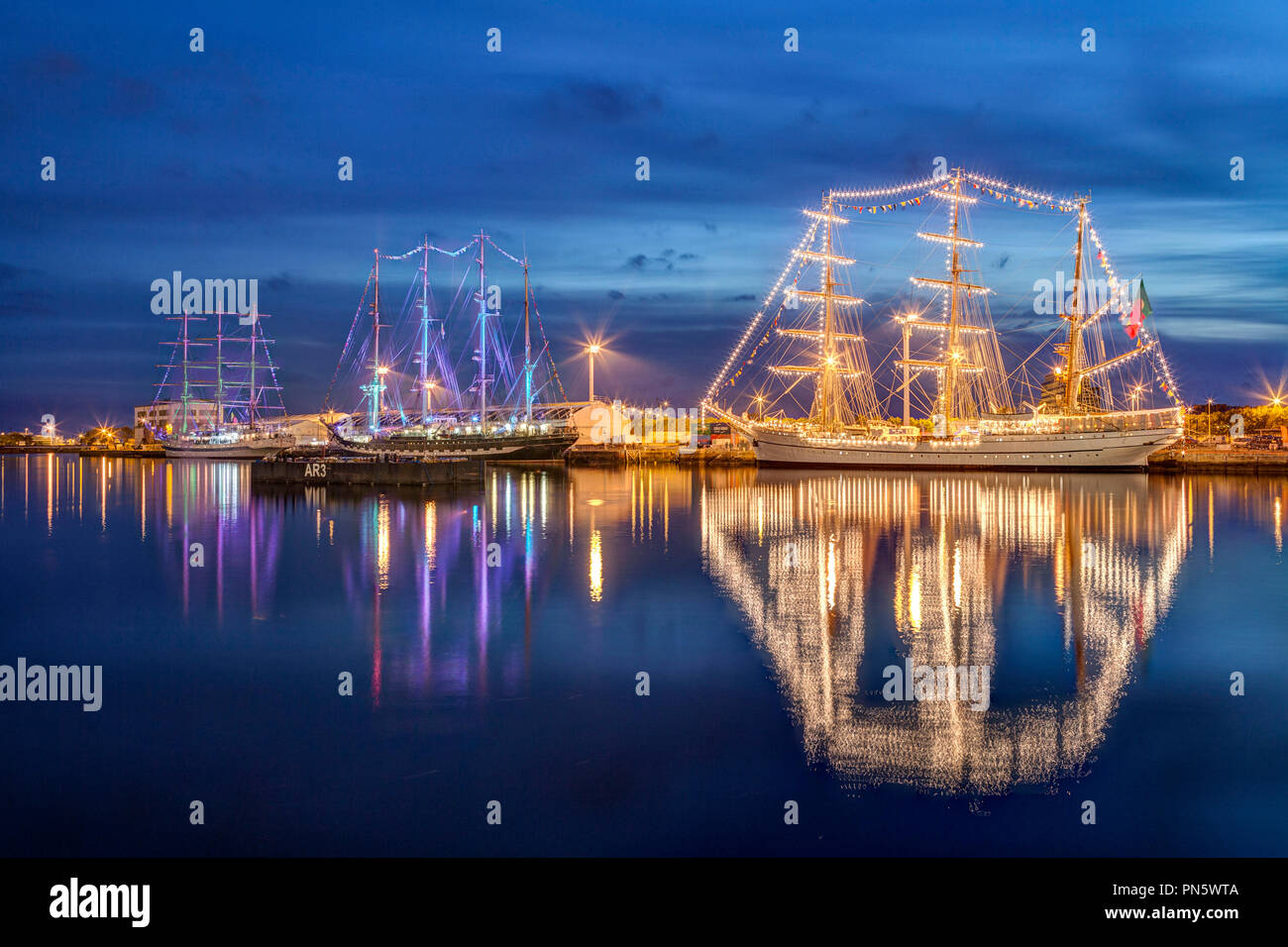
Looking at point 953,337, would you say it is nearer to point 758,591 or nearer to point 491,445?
point 491,445

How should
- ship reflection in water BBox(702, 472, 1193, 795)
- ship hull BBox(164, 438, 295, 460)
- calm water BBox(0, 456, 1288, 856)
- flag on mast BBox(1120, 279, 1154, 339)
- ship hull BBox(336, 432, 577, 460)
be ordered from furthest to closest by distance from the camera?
ship hull BBox(164, 438, 295, 460) → ship hull BBox(336, 432, 577, 460) → flag on mast BBox(1120, 279, 1154, 339) → ship reflection in water BBox(702, 472, 1193, 795) → calm water BBox(0, 456, 1288, 856)

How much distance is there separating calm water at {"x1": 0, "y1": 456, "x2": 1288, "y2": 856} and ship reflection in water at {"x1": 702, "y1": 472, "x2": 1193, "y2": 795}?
7cm

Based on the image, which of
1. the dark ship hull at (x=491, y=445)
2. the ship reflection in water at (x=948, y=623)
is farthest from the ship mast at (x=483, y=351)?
the ship reflection in water at (x=948, y=623)

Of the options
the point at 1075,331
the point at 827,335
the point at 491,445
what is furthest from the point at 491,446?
the point at 1075,331

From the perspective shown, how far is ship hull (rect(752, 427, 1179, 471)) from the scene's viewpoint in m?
72.1

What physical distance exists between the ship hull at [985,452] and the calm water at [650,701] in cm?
5260

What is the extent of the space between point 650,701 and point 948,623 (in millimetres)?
5889

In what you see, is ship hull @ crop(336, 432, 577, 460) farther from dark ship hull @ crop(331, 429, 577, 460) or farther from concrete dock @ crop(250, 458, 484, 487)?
concrete dock @ crop(250, 458, 484, 487)

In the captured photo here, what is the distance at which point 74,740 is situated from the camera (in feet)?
32.0

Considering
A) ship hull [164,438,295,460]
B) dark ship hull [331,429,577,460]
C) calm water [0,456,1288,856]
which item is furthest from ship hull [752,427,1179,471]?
ship hull [164,438,295,460]

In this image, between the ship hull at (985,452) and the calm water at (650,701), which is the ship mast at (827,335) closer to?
the ship hull at (985,452)

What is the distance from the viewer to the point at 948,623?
14.7m

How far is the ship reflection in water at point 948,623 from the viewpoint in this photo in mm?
9070
